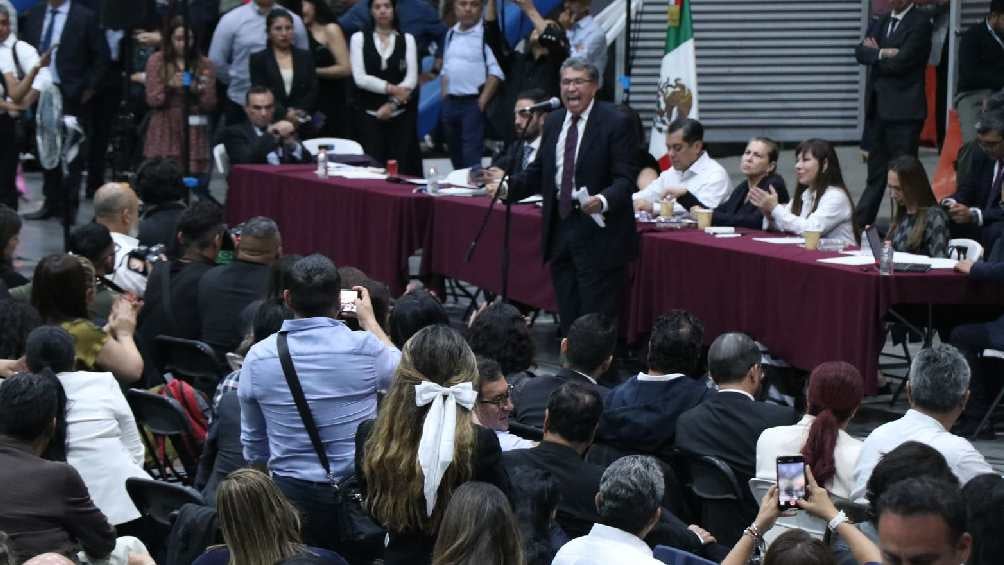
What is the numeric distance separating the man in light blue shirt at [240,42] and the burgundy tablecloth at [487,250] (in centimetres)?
397

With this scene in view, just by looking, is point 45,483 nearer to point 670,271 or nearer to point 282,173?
point 670,271

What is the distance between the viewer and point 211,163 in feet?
49.9

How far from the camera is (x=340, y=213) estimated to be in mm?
12422

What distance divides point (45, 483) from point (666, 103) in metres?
9.07

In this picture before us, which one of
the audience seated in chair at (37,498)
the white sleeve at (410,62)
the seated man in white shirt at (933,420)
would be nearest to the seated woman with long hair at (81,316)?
the audience seated in chair at (37,498)

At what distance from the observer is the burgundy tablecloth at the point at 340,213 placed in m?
11.7

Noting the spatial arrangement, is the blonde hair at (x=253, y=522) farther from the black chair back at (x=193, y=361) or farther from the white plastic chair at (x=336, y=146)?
the white plastic chair at (x=336, y=146)

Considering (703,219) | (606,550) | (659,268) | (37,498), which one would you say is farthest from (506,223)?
(606,550)

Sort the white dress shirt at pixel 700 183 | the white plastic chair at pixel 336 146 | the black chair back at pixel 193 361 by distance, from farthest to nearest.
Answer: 1. the white plastic chair at pixel 336 146
2. the white dress shirt at pixel 700 183
3. the black chair back at pixel 193 361

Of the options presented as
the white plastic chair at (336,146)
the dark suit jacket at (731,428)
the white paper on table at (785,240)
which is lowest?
the dark suit jacket at (731,428)

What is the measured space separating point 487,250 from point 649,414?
4535 mm

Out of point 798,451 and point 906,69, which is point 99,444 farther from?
point 906,69

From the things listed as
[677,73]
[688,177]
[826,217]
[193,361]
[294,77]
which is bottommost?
[193,361]

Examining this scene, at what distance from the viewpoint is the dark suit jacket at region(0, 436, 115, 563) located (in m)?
5.58
